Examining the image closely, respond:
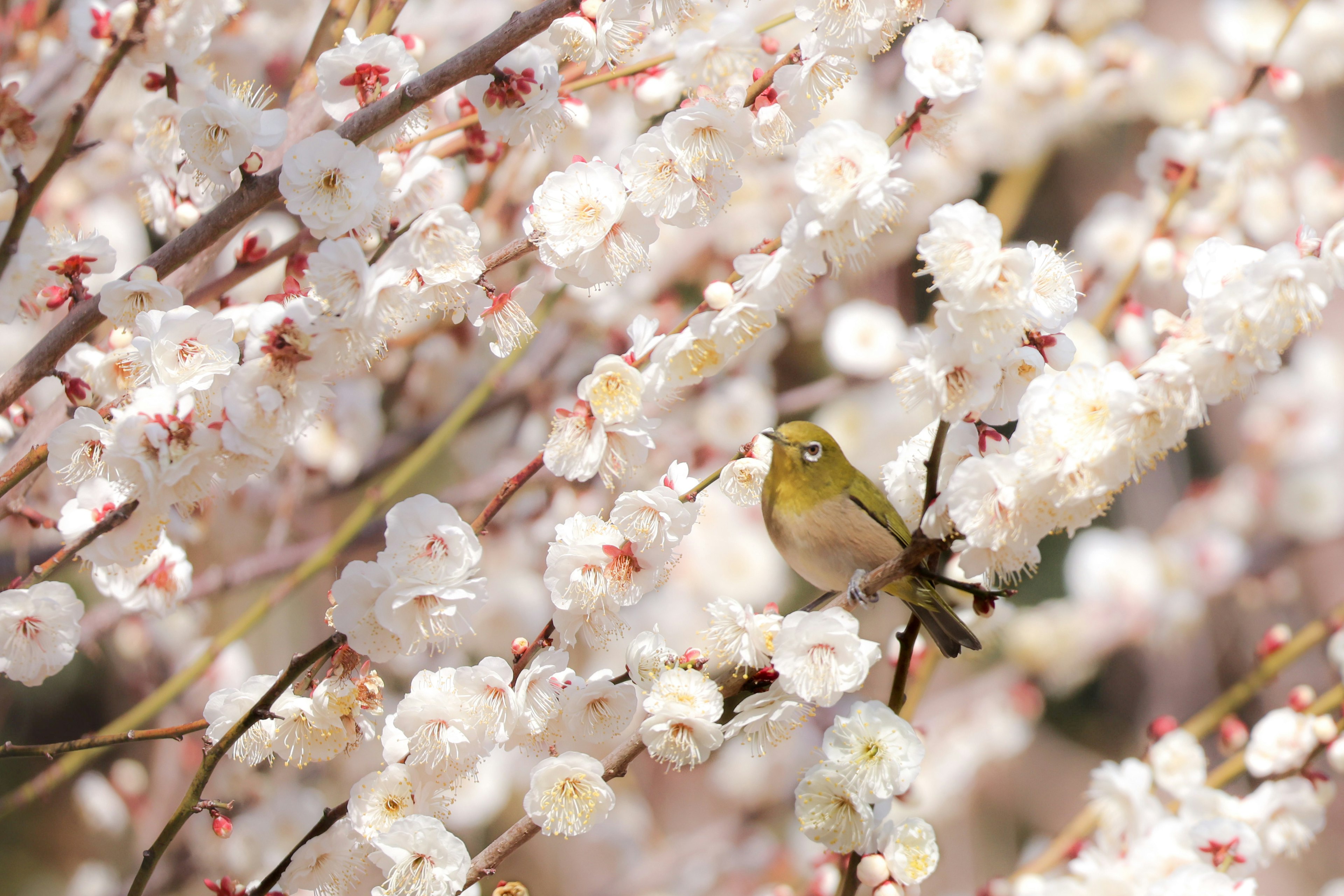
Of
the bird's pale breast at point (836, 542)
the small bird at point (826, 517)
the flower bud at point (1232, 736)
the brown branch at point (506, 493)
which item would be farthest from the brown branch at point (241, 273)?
the flower bud at point (1232, 736)

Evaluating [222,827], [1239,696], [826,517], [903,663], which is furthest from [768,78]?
[1239,696]

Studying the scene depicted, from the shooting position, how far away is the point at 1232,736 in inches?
66.7

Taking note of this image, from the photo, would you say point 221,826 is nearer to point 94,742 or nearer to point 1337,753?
point 94,742

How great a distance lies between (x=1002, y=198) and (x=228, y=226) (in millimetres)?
2395

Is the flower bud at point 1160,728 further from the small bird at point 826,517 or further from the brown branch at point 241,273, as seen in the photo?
the brown branch at point 241,273

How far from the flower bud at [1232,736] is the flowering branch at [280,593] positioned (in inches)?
53.3

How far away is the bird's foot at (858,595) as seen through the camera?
0.98 meters

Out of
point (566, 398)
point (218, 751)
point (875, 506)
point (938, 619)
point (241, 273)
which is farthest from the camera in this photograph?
point (566, 398)

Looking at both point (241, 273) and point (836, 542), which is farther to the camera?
point (836, 542)

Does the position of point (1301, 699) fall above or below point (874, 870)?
below

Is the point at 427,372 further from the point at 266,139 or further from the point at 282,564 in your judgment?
the point at 266,139

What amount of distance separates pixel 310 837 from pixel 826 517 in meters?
0.87

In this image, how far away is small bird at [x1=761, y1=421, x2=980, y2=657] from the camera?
158 centimetres

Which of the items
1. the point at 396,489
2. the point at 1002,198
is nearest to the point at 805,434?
the point at 396,489
